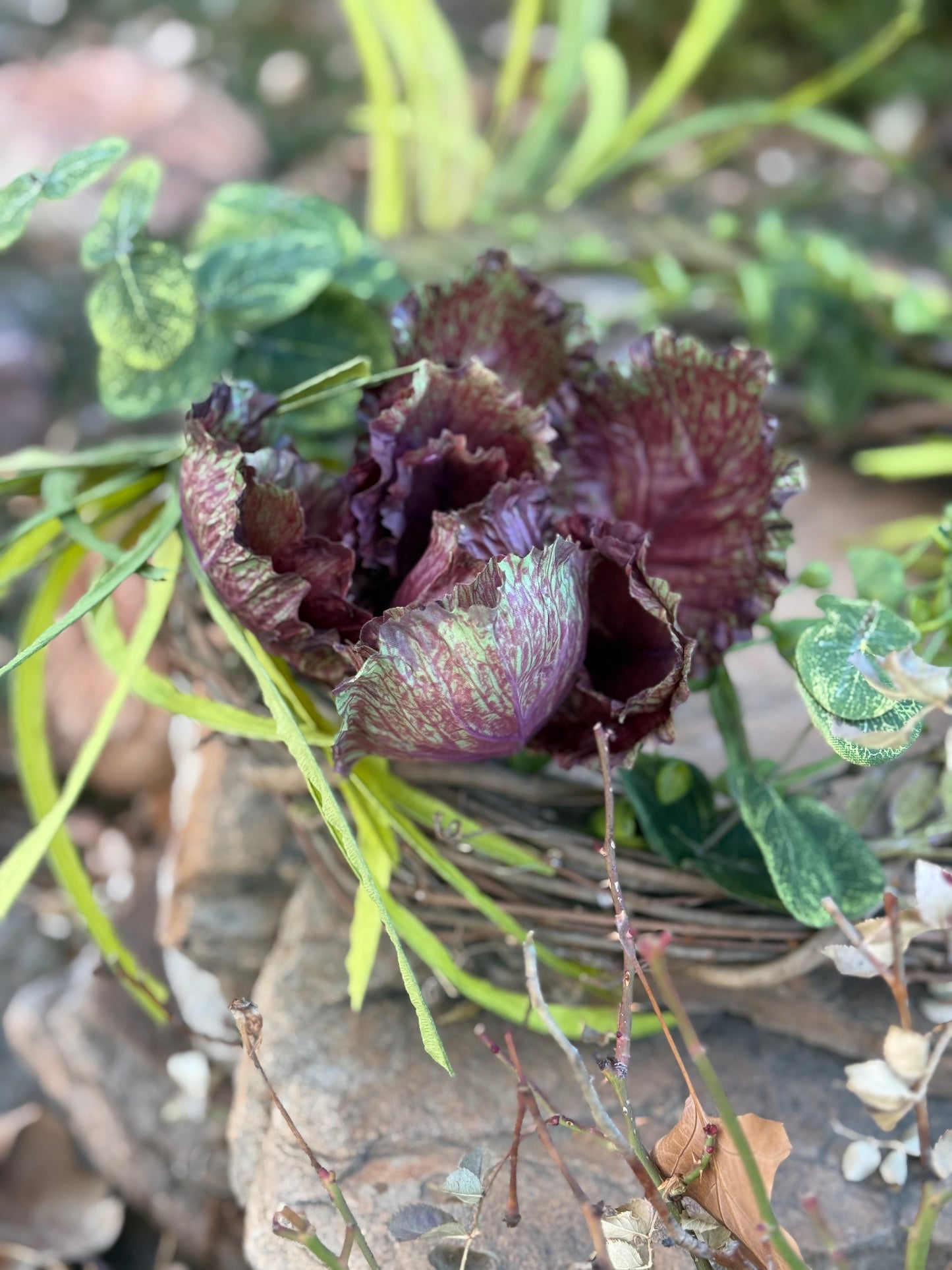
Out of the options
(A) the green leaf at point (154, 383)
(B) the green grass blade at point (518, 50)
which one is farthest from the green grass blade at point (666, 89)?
(A) the green leaf at point (154, 383)

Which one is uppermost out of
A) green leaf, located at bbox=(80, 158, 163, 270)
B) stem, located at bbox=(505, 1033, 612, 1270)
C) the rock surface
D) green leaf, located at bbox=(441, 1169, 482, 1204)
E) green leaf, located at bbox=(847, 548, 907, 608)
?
green leaf, located at bbox=(80, 158, 163, 270)

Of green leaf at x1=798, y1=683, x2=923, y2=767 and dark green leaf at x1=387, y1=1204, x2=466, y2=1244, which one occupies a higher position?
green leaf at x1=798, y1=683, x2=923, y2=767

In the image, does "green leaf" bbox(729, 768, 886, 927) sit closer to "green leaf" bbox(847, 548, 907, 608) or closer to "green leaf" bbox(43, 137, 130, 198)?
"green leaf" bbox(847, 548, 907, 608)

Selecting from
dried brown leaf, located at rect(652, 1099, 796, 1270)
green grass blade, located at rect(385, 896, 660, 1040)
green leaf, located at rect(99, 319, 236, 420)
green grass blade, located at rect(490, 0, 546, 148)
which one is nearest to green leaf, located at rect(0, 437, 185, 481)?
green leaf, located at rect(99, 319, 236, 420)

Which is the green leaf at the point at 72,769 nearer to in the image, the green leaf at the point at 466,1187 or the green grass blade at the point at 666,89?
the green leaf at the point at 466,1187

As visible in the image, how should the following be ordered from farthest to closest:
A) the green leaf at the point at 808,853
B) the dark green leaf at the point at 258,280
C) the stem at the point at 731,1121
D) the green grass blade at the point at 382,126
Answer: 1. the green grass blade at the point at 382,126
2. the dark green leaf at the point at 258,280
3. the green leaf at the point at 808,853
4. the stem at the point at 731,1121

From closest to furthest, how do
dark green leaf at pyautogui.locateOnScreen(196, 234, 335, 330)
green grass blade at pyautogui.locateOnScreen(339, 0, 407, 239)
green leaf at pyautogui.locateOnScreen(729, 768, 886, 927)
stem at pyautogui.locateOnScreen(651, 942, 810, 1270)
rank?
1. stem at pyautogui.locateOnScreen(651, 942, 810, 1270)
2. green leaf at pyautogui.locateOnScreen(729, 768, 886, 927)
3. dark green leaf at pyautogui.locateOnScreen(196, 234, 335, 330)
4. green grass blade at pyautogui.locateOnScreen(339, 0, 407, 239)

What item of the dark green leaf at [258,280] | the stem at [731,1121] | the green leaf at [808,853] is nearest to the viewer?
the stem at [731,1121]
